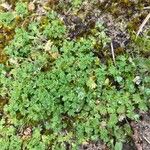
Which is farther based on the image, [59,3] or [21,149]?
[59,3]

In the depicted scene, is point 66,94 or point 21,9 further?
point 21,9

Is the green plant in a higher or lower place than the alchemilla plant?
higher

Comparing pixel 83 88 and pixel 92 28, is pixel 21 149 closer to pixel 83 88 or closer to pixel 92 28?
pixel 83 88

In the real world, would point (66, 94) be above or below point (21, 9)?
below

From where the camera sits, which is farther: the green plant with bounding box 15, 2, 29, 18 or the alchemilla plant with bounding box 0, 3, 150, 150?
the green plant with bounding box 15, 2, 29, 18

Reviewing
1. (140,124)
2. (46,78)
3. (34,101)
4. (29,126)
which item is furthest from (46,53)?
(140,124)

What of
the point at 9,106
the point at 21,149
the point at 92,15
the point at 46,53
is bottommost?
the point at 21,149

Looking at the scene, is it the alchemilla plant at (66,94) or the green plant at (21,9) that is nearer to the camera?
the alchemilla plant at (66,94)

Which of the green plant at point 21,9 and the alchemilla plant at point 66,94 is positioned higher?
the green plant at point 21,9
